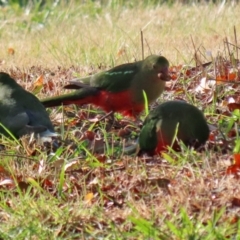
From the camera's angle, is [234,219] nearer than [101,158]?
Yes

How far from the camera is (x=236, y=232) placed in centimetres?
431

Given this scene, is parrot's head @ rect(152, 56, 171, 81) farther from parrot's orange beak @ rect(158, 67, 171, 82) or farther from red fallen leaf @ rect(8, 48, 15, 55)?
red fallen leaf @ rect(8, 48, 15, 55)

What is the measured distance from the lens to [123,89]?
22.3 ft

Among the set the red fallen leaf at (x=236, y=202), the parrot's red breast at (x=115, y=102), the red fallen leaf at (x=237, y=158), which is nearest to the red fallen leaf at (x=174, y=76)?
the parrot's red breast at (x=115, y=102)

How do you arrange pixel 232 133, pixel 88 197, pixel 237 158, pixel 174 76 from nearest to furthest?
pixel 88 197 → pixel 237 158 → pixel 232 133 → pixel 174 76

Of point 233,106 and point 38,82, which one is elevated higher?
point 233,106

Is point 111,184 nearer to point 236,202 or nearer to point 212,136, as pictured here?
point 236,202

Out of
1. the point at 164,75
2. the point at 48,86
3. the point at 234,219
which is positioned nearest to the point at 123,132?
the point at 164,75

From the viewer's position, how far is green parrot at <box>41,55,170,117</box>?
674 cm

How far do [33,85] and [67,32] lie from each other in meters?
3.97

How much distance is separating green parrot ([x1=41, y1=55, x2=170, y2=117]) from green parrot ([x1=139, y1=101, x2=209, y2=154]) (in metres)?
1.16

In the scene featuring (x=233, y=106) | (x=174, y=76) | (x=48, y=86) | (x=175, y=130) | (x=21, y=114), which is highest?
(x=175, y=130)

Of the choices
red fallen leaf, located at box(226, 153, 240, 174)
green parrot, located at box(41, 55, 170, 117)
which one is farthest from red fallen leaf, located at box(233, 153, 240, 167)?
green parrot, located at box(41, 55, 170, 117)

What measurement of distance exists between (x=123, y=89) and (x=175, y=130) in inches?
54.5
